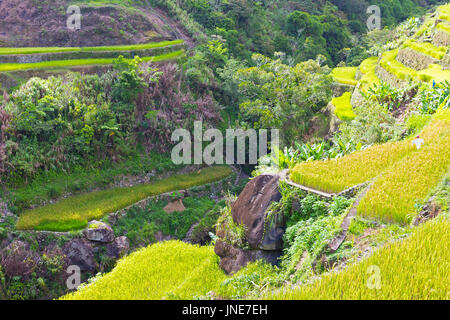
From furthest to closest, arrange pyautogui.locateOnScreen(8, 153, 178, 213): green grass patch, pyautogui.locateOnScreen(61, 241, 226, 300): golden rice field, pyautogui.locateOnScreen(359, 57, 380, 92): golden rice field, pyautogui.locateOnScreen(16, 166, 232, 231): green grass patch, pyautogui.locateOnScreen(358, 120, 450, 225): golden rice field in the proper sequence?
pyautogui.locateOnScreen(359, 57, 380, 92): golden rice field
pyautogui.locateOnScreen(8, 153, 178, 213): green grass patch
pyautogui.locateOnScreen(16, 166, 232, 231): green grass patch
pyautogui.locateOnScreen(61, 241, 226, 300): golden rice field
pyautogui.locateOnScreen(358, 120, 450, 225): golden rice field

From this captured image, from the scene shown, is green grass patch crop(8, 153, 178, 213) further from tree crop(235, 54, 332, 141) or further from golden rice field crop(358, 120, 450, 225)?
golden rice field crop(358, 120, 450, 225)

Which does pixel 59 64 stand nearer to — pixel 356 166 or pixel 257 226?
pixel 257 226

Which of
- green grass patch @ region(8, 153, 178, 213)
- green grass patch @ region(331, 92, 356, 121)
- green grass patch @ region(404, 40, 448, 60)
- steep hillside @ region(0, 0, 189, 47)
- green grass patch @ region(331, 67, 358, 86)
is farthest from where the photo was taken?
steep hillside @ region(0, 0, 189, 47)

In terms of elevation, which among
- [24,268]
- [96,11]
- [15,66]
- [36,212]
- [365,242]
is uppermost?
[96,11]

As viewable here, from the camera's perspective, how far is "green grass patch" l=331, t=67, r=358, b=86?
23.8m

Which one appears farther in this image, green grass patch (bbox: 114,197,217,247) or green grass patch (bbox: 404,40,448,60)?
green grass patch (bbox: 404,40,448,60)

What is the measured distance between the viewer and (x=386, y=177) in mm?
8109

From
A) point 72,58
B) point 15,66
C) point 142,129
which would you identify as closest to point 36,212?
point 142,129

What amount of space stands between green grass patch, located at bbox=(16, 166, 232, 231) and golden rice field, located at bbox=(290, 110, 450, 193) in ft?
31.5

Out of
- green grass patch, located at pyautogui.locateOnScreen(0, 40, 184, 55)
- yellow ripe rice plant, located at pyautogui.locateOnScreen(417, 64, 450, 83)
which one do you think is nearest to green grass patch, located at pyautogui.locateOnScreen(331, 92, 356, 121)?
yellow ripe rice plant, located at pyautogui.locateOnScreen(417, 64, 450, 83)

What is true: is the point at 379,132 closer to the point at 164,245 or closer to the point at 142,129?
the point at 164,245

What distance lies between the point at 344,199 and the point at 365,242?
1732 millimetres

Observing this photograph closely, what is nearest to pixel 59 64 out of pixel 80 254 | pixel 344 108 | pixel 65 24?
pixel 65 24

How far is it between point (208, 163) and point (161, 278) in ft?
42.2
